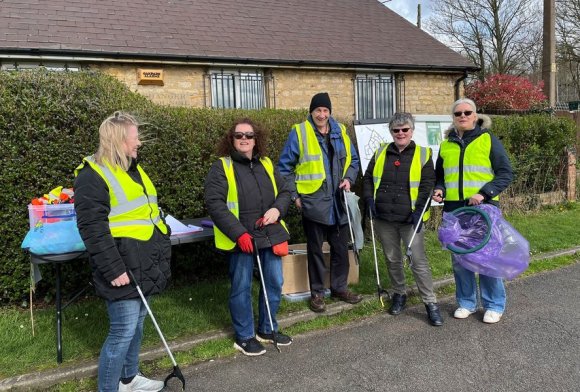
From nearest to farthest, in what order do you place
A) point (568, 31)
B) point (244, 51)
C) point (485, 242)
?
point (485, 242) < point (244, 51) < point (568, 31)

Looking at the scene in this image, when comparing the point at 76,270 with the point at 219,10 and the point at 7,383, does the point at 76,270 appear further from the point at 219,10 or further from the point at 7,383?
the point at 219,10

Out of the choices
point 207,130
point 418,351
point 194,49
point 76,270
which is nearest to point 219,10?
point 194,49

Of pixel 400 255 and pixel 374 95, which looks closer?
pixel 400 255

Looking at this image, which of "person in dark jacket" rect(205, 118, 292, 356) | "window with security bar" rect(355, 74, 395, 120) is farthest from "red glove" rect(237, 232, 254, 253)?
"window with security bar" rect(355, 74, 395, 120)

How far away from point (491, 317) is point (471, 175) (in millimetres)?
1368

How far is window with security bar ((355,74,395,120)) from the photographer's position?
13.5 meters

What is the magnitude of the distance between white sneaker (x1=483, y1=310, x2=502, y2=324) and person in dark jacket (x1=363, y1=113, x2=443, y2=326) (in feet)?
1.38

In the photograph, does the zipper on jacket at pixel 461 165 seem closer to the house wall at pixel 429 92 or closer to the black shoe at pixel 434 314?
the black shoe at pixel 434 314

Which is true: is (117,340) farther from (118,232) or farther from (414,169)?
(414,169)

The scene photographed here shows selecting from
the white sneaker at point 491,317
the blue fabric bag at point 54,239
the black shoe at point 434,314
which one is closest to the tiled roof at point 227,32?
the blue fabric bag at point 54,239

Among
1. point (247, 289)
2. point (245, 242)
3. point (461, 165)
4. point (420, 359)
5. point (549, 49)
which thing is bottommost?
point (420, 359)

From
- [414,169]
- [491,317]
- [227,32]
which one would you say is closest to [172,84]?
[227,32]

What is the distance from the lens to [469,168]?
4.38 m

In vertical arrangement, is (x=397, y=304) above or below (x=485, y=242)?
below
